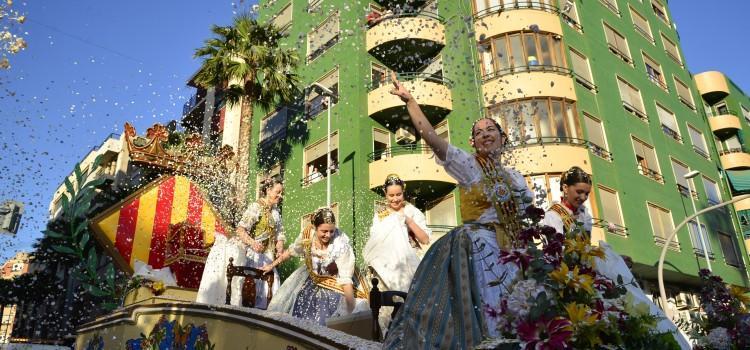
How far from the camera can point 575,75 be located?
19.0m

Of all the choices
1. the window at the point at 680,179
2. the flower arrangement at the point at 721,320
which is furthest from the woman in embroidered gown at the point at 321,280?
the window at the point at 680,179

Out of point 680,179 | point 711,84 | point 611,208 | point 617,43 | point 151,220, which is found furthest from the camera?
point 711,84

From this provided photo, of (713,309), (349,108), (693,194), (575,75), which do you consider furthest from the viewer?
(693,194)

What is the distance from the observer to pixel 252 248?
750cm

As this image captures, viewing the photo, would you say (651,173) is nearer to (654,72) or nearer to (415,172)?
(654,72)

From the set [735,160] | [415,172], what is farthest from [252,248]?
[735,160]

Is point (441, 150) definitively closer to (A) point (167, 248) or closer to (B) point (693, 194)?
(A) point (167, 248)

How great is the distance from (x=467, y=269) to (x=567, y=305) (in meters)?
1.02

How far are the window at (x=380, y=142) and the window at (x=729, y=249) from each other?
16.4 m

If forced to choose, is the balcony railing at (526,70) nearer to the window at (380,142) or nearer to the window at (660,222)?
the window at (380,142)

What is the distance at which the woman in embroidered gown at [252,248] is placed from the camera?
7.34 metres

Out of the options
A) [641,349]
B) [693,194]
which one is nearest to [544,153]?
[693,194]

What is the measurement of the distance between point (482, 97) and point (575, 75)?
3514 mm

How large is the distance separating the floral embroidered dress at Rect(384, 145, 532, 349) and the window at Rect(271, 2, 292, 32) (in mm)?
23222
